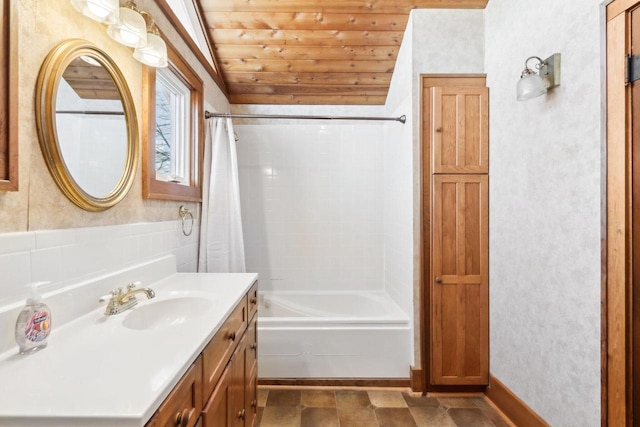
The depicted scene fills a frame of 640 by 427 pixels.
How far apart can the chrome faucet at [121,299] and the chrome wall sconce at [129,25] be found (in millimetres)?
963

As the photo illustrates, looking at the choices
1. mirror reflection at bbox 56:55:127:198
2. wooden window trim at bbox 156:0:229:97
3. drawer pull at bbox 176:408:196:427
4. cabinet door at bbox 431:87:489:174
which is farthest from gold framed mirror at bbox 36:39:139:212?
cabinet door at bbox 431:87:489:174

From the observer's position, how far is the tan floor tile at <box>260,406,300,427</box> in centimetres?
174

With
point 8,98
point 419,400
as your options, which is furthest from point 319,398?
point 8,98

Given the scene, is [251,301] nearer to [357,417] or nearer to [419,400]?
[357,417]

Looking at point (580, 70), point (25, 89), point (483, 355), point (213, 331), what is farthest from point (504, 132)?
point (25, 89)

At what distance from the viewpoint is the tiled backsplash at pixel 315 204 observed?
2.91 meters

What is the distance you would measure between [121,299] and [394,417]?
5.40 ft

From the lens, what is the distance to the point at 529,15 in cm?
161

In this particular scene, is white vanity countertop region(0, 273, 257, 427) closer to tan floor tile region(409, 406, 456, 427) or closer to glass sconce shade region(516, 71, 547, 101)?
tan floor tile region(409, 406, 456, 427)

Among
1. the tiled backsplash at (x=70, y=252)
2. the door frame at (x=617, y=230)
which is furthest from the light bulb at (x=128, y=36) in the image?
the door frame at (x=617, y=230)

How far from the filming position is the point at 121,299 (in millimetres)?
1115

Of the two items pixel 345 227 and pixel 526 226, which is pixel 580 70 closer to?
pixel 526 226

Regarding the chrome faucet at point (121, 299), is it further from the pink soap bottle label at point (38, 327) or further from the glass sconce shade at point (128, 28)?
the glass sconce shade at point (128, 28)

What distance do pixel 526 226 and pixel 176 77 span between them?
2272mm
